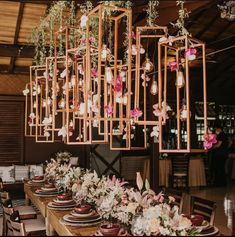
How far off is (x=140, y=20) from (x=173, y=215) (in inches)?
174

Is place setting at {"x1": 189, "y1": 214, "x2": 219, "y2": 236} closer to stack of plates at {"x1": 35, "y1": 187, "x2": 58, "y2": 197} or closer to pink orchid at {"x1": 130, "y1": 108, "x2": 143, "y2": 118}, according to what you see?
pink orchid at {"x1": 130, "y1": 108, "x2": 143, "y2": 118}

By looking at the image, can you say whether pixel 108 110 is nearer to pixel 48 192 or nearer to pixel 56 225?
pixel 56 225

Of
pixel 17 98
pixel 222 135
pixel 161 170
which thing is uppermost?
pixel 17 98

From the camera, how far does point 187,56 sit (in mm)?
3266

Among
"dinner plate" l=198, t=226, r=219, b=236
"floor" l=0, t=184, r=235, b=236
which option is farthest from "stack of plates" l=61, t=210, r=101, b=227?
"floor" l=0, t=184, r=235, b=236

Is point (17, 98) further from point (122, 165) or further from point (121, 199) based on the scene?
point (121, 199)

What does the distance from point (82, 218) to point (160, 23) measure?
125 inches

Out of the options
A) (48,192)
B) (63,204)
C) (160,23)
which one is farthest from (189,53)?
(48,192)

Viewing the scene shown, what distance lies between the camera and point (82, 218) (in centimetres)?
372

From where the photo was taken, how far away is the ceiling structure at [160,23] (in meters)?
5.53

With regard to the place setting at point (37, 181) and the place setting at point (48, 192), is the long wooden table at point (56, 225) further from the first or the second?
the place setting at point (37, 181)

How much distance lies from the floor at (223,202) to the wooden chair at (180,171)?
353mm

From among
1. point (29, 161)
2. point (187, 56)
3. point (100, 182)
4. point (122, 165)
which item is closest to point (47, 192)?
point (100, 182)

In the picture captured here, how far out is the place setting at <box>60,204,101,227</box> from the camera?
366 cm
